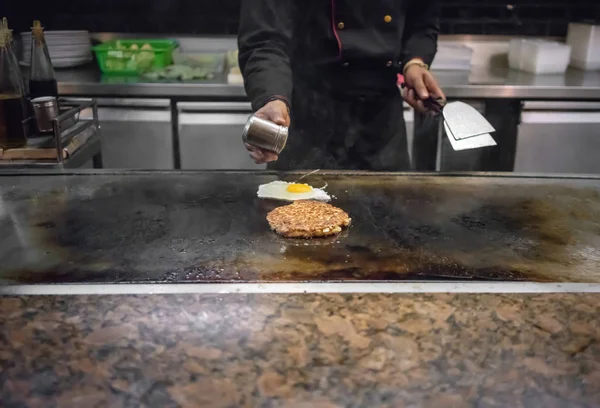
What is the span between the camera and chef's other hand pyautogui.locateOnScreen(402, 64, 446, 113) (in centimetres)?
189

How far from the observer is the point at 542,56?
133 inches

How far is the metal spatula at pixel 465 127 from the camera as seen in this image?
1643 mm

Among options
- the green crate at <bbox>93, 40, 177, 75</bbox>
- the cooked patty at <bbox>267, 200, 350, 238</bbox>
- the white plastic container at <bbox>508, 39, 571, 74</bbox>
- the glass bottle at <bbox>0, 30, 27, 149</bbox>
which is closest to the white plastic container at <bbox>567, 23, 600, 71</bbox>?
the white plastic container at <bbox>508, 39, 571, 74</bbox>

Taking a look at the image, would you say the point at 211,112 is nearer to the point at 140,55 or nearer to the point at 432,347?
the point at 140,55

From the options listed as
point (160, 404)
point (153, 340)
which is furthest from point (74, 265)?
point (160, 404)

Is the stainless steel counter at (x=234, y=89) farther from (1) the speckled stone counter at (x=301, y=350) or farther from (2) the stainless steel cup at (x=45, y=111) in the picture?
(1) the speckled stone counter at (x=301, y=350)

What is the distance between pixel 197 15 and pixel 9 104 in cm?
185

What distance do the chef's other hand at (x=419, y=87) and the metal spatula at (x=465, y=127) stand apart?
7 cm

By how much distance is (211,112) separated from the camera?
3.12 m

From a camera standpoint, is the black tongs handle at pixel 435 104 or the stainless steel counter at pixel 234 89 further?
the stainless steel counter at pixel 234 89

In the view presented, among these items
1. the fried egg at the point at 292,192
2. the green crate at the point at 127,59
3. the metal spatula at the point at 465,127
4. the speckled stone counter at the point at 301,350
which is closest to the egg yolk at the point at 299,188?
the fried egg at the point at 292,192

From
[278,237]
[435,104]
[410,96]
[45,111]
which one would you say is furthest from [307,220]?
[45,111]

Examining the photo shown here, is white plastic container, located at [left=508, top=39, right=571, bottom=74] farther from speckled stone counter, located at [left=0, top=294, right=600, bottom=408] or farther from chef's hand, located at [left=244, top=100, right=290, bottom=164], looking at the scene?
speckled stone counter, located at [left=0, top=294, right=600, bottom=408]

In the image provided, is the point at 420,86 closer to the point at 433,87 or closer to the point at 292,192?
the point at 433,87
